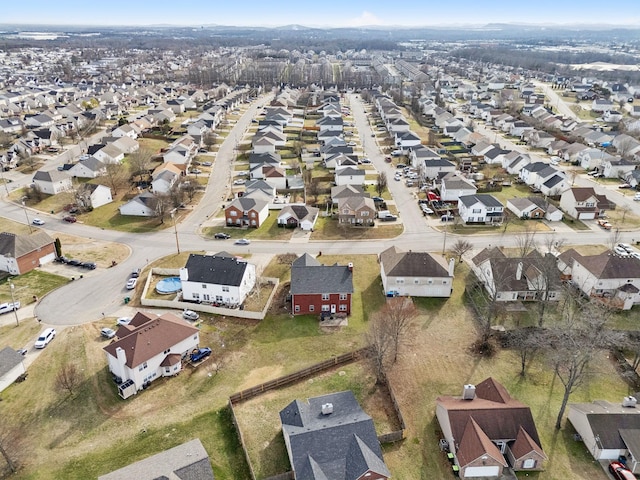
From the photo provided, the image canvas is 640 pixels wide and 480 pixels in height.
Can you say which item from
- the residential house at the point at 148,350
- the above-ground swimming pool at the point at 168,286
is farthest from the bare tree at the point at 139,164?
the residential house at the point at 148,350

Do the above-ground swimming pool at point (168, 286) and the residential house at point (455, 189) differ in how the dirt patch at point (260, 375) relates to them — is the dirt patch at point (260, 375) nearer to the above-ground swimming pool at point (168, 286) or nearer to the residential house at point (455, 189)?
the above-ground swimming pool at point (168, 286)

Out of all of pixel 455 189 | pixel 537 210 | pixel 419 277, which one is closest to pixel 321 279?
pixel 419 277

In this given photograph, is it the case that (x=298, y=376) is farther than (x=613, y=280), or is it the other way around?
(x=613, y=280)

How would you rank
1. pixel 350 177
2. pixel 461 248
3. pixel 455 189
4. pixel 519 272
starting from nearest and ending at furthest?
pixel 519 272 < pixel 461 248 < pixel 455 189 < pixel 350 177

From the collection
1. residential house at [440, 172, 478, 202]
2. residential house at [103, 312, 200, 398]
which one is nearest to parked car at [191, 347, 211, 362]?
residential house at [103, 312, 200, 398]

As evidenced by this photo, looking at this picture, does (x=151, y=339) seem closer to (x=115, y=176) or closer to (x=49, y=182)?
(x=49, y=182)

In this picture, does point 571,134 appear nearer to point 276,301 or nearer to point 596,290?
point 596,290

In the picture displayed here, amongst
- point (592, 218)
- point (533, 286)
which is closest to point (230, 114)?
point (592, 218)
